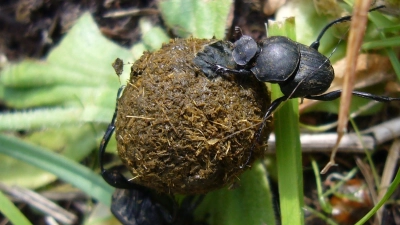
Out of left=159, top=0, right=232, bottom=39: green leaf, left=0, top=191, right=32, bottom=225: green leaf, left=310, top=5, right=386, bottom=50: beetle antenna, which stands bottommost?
left=0, top=191, right=32, bottom=225: green leaf

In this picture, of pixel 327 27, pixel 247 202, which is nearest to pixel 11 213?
pixel 247 202

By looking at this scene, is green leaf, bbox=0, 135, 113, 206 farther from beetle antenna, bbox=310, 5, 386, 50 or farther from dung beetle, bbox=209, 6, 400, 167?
beetle antenna, bbox=310, 5, 386, 50

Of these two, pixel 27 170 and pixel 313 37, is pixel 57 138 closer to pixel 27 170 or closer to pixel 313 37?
pixel 27 170

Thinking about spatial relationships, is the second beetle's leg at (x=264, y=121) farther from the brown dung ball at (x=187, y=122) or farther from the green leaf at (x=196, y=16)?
the green leaf at (x=196, y=16)

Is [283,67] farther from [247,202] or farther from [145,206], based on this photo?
[145,206]

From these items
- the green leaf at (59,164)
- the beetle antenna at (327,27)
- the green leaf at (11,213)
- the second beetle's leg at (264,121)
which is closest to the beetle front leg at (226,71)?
the second beetle's leg at (264,121)

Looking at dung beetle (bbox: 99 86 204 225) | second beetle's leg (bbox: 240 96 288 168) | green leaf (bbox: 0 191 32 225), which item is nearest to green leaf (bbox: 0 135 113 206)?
dung beetle (bbox: 99 86 204 225)

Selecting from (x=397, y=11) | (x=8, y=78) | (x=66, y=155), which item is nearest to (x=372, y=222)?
(x=397, y=11)
